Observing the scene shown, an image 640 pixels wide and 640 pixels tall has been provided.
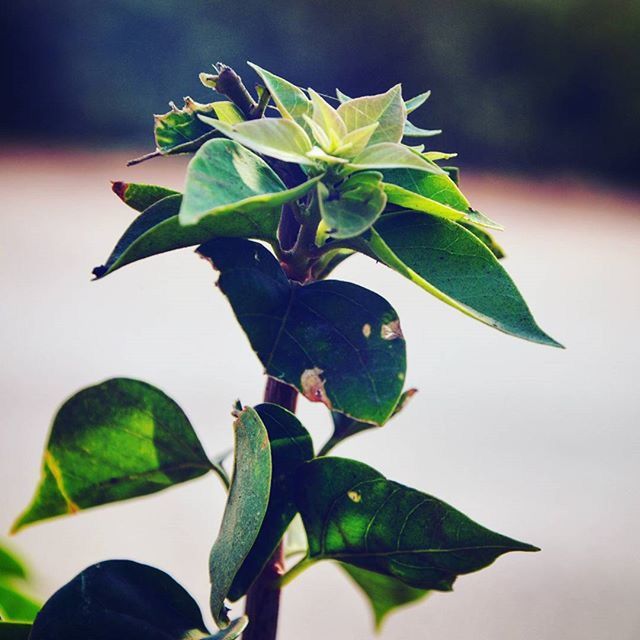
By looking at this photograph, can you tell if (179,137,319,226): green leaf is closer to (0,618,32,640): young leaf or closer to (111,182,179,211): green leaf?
(111,182,179,211): green leaf

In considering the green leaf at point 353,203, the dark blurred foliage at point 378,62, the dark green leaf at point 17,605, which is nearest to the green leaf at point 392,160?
the green leaf at point 353,203

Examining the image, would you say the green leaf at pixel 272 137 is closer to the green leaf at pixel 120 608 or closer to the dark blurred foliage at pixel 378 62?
the green leaf at pixel 120 608

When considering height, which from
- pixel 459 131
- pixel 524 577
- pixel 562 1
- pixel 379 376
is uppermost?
pixel 562 1

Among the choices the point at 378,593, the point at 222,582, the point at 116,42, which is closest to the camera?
the point at 222,582

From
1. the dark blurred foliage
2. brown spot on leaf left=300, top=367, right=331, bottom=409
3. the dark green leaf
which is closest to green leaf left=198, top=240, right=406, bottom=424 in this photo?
brown spot on leaf left=300, top=367, right=331, bottom=409

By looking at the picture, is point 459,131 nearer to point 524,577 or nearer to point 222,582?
point 524,577

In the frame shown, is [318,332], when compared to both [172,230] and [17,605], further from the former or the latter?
[17,605]

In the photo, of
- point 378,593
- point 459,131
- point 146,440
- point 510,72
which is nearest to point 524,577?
point 378,593

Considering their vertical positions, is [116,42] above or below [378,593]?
above
